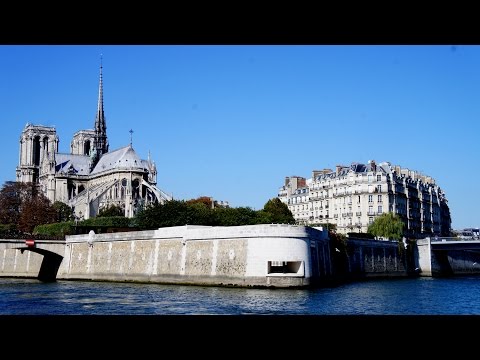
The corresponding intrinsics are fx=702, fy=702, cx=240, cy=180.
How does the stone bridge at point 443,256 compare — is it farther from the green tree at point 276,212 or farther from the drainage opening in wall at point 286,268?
the drainage opening in wall at point 286,268

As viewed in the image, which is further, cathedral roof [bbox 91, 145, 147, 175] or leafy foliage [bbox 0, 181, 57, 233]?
cathedral roof [bbox 91, 145, 147, 175]

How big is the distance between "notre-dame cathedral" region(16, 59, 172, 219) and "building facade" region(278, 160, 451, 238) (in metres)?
17.5

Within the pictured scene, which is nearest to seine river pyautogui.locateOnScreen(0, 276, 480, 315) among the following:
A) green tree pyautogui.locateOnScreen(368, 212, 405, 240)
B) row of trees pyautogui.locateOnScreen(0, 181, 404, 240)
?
row of trees pyautogui.locateOnScreen(0, 181, 404, 240)

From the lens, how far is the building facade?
69250 millimetres

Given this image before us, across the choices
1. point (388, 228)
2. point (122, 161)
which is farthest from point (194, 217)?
point (122, 161)

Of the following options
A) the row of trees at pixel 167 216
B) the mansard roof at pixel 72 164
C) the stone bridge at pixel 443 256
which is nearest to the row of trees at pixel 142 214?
the row of trees at pixel 167 216

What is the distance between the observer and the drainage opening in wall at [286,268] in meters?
33.4

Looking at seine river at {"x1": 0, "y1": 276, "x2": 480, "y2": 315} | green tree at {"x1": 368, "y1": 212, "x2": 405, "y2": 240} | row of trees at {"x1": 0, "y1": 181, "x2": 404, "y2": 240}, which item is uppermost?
row of trees at {"x1": 0, "y1": 181, "x2": 404, "y2": 240}

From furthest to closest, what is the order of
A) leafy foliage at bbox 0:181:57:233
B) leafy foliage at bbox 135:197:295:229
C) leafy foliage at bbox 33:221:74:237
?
leafy foliage at bbox 0:181:57:233 < leafy foliage at bbox 33:221:74:237 < leafy foliage at bbox 135:197:295:229

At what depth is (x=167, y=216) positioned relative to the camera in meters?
57.4

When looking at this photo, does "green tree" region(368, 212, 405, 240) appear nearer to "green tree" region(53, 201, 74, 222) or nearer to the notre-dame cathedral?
the notre-dame cathedral
